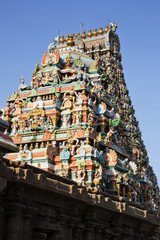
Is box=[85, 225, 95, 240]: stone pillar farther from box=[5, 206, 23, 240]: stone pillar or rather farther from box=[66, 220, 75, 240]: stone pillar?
box=[5, 206, 23, 240]: stone pillar

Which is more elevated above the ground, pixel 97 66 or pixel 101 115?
pixel 97 66

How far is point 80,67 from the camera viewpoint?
45.4m

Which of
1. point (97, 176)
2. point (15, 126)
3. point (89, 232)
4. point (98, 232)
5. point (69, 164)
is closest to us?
point (89, 232)

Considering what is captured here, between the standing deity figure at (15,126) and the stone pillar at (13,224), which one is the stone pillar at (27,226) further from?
the standing deity figure at (15,126)

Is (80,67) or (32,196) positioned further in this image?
(80,67)

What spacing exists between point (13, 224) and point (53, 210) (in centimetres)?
314

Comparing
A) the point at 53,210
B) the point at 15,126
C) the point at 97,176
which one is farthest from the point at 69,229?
the point at 15,126

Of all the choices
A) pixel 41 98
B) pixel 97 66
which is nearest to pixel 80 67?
pixel 97 66

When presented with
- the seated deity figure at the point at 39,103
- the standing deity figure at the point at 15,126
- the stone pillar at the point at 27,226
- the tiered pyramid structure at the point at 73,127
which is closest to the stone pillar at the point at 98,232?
the stone pillar at the point at 27,226

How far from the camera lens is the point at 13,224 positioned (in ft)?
51.2

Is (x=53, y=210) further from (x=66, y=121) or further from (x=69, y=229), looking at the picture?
(x=66, y=121)

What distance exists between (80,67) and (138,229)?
22.7 m

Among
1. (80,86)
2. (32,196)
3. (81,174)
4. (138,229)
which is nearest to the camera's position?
(32,196)

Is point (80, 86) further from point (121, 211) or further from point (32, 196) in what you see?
point (32, 196)
